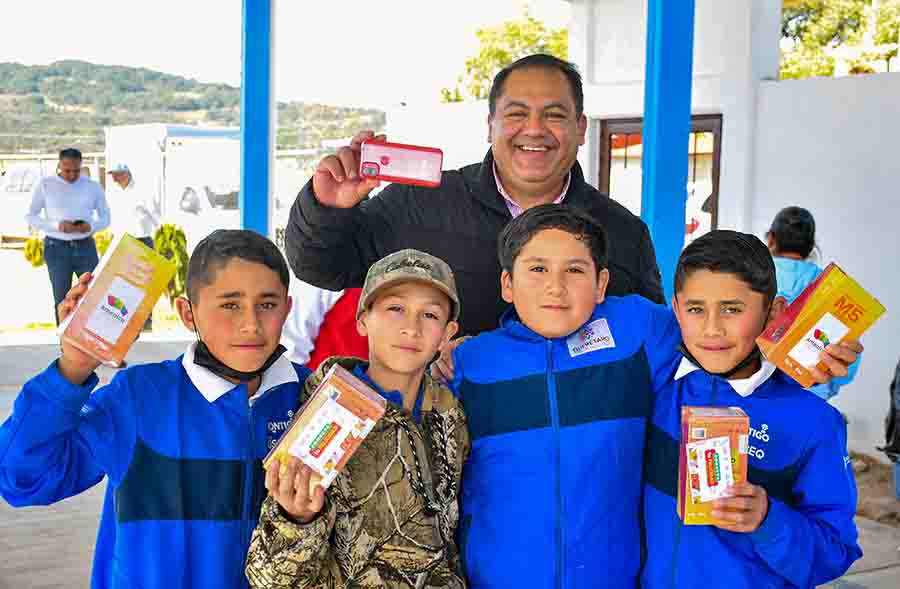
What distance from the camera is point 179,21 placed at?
431 inches

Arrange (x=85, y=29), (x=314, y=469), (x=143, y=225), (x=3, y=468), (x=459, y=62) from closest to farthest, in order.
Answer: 1. (x=314, y=469)
2. (x=3, y=468)
3. (x=143, y=225)
4. (x=85, y=29)
5. (x=459, y=62)

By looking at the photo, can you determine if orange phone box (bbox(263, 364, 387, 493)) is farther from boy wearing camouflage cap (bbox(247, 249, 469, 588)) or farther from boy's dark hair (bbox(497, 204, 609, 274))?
boy's dark hair (bbox(497, 204, 609, 274))

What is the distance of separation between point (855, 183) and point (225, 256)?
575 cm

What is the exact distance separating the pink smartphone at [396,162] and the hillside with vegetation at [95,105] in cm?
844

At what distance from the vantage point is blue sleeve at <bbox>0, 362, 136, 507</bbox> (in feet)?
6.06

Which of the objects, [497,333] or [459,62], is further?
[459,62]

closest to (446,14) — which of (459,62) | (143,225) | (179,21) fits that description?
(459,62)

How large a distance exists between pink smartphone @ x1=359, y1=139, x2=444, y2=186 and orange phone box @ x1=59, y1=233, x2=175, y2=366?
539 millimetres

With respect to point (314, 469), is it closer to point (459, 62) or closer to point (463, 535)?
point (463, 535)

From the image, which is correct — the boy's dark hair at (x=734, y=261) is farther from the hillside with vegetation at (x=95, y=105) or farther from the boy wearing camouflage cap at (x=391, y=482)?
the hillside with vegetation at (x=95, y=105)

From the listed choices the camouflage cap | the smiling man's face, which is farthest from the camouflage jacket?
the smiling man's face

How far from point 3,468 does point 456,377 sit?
0.90 metres

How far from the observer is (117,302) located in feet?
6.23

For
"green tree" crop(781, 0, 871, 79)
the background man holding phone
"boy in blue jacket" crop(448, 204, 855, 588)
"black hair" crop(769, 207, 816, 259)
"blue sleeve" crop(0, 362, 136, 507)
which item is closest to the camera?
"blue sleeve" crop(0, 362, 136, 507)
